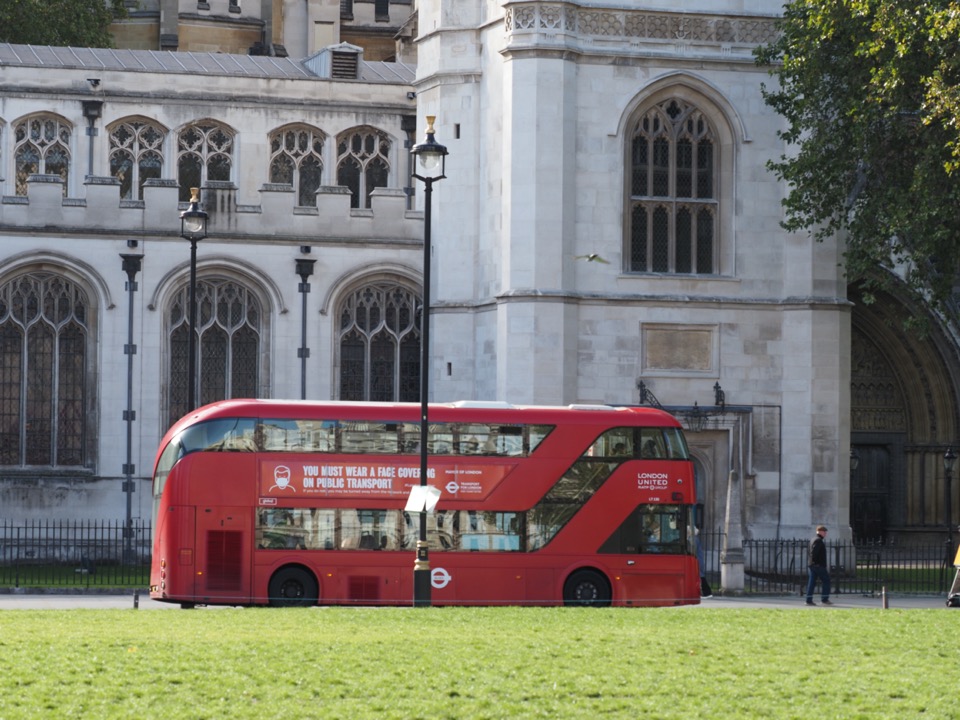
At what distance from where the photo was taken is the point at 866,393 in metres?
42.8

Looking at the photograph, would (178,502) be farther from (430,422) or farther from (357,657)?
(357,657)

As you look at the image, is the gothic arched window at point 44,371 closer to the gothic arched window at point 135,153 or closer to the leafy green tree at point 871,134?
the gothic arched window at point 135,153

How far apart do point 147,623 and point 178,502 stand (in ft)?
21.8

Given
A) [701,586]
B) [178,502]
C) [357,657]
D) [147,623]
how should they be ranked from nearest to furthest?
[357,657]
[147,623]
[178,502]
[701,586]

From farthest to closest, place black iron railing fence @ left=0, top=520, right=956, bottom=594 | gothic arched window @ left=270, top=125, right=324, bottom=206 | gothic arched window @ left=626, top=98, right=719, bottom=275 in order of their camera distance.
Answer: gothic arched window @ left=270, top=125, right=324, bottom=206
gothic arched window @ left=626, top=98, right=719, bottom=275
black iron railing fence @ left=0, top=520, right=956, bottom=594

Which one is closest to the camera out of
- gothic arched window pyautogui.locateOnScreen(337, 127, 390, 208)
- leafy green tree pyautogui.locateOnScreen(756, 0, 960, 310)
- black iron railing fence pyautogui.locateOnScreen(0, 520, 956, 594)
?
leafy green tree pyautogui.locateOnScreen(756, 0, 960, 310)

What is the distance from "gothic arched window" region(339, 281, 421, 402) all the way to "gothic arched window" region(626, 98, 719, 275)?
16.4 ft

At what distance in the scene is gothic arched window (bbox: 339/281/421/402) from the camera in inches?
1588

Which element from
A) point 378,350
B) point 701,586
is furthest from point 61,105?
point 701,586

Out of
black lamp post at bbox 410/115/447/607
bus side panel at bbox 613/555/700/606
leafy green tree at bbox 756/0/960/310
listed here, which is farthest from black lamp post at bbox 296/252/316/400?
black lamp post at bbox 410/115/447/607

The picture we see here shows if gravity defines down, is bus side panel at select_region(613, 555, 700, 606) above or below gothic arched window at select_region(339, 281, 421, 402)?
below

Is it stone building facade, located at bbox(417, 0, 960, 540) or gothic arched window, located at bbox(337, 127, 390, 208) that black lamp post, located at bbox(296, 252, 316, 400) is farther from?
gothic arched window, located at bbox(337, 127, 390, 208)

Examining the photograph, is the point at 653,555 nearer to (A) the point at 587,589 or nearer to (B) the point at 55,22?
(A) the point at 587,589

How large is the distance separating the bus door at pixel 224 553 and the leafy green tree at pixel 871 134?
41.2 ft
